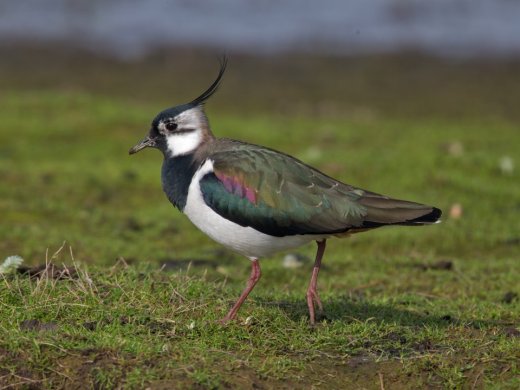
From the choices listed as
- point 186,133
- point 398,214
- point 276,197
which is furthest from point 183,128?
point 398,214

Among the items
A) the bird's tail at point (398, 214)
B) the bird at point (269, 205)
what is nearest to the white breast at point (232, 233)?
Answer: the bird at point (269, 205)

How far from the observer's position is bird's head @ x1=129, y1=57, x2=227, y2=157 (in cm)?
681

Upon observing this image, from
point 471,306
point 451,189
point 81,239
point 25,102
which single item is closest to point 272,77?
point 25,102

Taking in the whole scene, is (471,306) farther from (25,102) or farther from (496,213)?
(25,102)

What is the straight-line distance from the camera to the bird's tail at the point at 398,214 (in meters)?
6.29

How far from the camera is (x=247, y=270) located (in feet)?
30.0

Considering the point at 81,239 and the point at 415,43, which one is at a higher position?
the point at 415,43

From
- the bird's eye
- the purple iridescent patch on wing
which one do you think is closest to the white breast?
the purple iridescent patch on wing

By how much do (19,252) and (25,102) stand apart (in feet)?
21.2

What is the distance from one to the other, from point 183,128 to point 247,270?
8.50ft

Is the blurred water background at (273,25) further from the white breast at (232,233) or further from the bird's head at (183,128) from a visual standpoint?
the white breast at (232,233)

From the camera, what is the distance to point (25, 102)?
1534cm

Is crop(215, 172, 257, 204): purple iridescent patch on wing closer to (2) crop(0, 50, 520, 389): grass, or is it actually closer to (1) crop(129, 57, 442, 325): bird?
(1) crop(129, 57, 442, 325): bird

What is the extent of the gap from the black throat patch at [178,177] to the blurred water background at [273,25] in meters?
13.8
